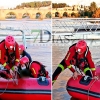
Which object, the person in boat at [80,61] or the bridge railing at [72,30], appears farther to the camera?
the bridge railing at [72,30]

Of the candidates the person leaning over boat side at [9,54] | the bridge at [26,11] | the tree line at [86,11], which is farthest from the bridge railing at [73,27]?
the person leaning over boat side at [9,54]

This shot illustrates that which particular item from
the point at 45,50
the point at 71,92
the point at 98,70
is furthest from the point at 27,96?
the point at 45,50

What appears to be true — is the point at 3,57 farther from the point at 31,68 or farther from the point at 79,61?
the point at 79,61

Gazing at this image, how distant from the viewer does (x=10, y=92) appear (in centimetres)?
207

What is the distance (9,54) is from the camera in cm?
209

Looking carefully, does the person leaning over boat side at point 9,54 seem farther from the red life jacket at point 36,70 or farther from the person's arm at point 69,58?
the person's arm at point 69,58

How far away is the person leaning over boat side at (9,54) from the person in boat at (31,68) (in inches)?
2.2

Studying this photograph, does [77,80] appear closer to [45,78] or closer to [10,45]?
[45,78]

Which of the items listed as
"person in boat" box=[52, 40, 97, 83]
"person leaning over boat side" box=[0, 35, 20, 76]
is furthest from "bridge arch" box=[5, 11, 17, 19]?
"person in boat" box=[52, 40, 97, 83]

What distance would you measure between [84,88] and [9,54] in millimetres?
461

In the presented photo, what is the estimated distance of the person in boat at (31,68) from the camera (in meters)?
2.11

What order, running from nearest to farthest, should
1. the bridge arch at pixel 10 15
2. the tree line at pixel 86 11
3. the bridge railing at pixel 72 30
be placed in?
the bridge arch at pixel 10 15, the tree line at pixel 86 11, the bridge railing at pixel 72 30

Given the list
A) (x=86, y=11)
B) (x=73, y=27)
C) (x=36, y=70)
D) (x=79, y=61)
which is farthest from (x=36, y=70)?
(x=73, y=27)

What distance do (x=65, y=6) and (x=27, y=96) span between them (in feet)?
1.77
